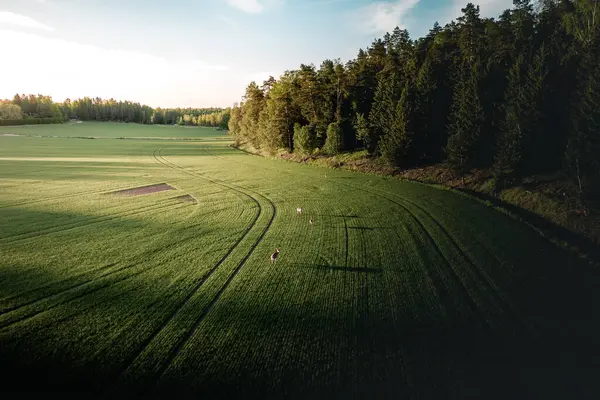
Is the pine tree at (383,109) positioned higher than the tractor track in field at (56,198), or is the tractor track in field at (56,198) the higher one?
the pine tree at (383,109)

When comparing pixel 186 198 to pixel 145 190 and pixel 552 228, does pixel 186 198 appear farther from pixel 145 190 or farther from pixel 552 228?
pixel 552 228

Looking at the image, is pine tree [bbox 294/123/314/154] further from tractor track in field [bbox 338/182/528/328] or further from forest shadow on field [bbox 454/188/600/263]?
tractor track in field [bbox 338/182/528/328]

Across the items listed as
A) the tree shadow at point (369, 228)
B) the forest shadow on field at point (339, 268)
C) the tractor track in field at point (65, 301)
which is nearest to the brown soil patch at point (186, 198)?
the tractor track in field at point (65, 301)

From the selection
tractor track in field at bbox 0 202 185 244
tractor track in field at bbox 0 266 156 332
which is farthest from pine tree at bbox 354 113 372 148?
tractor track in field at bbox 0 266 156 332

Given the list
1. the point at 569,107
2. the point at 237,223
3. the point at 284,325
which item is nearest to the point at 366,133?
the point at 569,107

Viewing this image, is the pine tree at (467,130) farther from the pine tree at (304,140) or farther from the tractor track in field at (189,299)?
the pine tree at (304,140)

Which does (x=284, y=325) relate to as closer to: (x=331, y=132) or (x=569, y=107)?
(x=569, y=107)
